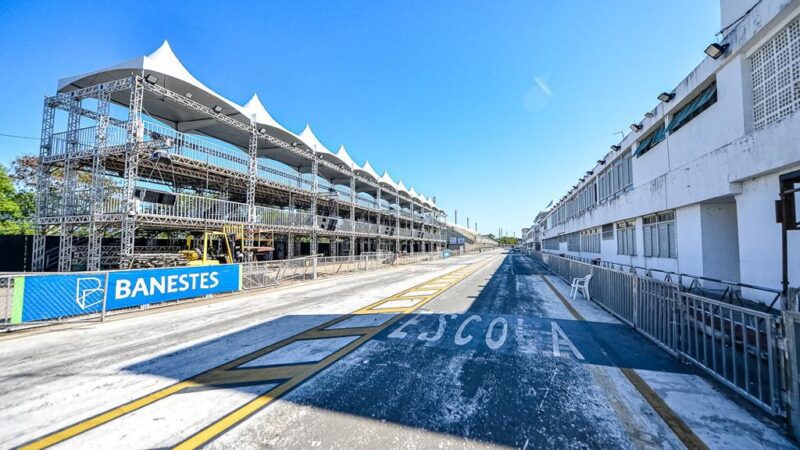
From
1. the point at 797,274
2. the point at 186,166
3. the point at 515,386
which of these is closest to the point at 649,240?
the point at 797,274

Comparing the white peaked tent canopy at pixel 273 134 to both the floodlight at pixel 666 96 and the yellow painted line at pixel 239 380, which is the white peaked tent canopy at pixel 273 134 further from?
the floodlight at pixel 666 96

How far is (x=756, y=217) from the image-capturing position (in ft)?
22.9

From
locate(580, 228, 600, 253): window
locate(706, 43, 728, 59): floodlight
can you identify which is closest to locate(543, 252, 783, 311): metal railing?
locate(706, 43, 728, 59): floodlight

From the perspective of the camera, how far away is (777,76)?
6750mm

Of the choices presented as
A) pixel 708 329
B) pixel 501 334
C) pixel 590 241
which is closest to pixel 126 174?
pixel 501 334

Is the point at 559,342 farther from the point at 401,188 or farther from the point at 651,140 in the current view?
the point at 401,188

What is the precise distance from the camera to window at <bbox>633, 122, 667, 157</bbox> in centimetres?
1225

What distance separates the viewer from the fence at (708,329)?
3.36 meters

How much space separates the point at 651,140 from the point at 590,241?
1272cm

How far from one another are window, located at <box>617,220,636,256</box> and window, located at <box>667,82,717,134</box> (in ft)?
17.7

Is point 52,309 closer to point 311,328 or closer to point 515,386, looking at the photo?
point 311,328

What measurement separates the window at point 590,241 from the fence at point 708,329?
14.5m

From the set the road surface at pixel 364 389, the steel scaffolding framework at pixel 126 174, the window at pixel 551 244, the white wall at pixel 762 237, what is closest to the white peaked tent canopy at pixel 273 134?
the steel scaffolding framework at pixel 126 174

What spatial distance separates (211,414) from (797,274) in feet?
35.1
